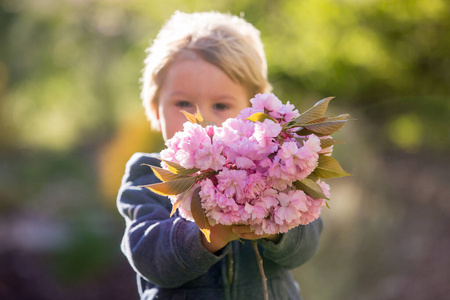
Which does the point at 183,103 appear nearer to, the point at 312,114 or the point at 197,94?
the point at 197,94

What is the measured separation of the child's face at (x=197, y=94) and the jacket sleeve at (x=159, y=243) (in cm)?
27

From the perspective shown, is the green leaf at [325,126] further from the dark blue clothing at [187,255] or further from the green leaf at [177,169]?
the dark blue clothing at [187,255]

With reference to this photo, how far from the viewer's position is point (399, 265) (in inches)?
266

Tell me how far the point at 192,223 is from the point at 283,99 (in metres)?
4.95

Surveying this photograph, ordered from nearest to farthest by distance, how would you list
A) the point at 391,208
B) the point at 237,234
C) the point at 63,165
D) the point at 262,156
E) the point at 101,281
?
the point at 262,156 → the point at 237,234 → the point at 101,281 → the point at 391,208 → the point at 63,165

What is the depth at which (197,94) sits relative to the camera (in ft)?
7.22

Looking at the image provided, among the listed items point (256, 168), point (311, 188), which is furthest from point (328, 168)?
point (256, 168)

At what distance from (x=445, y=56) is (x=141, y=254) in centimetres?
608

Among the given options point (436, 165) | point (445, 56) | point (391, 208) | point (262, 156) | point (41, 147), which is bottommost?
point (262, 156)

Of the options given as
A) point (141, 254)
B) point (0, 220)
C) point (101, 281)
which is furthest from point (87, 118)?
point (141, 254)

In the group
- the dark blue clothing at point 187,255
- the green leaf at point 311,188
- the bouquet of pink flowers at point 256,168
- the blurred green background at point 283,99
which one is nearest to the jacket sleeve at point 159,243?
the dark blue clothing at point 187,255

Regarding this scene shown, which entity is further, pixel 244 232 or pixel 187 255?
pixel 187 255

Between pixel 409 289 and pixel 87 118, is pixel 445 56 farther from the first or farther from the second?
pixel 87 118

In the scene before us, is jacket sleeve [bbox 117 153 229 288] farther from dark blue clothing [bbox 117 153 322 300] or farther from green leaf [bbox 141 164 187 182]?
green leaf [bbox 141 164 187 182]
